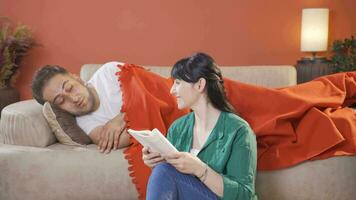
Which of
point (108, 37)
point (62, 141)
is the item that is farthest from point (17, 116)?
point (108, 37)

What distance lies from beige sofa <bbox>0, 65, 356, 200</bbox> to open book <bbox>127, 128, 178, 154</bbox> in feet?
1.91

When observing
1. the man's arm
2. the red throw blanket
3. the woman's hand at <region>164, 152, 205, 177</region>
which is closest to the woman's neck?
the woman's hand at <region>164, 152, 205, 177</region>

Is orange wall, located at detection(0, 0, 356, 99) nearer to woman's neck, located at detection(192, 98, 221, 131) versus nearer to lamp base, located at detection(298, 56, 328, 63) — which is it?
lamp base, located at detection(298, 56, 328, 63)

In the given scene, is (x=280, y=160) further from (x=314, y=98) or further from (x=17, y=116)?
(x=17, y=116)

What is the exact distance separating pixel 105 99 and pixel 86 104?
0.13m

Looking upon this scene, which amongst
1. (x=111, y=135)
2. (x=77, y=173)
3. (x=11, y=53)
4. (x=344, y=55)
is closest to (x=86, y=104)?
(x=111, y=135)

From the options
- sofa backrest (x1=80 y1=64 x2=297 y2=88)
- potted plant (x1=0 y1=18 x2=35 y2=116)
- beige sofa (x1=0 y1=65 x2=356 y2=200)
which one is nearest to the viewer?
beige sofa (x1=0 y1=65 x2=356 y2=200)

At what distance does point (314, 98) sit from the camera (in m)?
2.02

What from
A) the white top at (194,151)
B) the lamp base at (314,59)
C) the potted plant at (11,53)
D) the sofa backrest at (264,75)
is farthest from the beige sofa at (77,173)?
the lamp base at (314,59)

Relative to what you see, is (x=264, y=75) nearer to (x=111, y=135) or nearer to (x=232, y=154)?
(x=111, y=135)

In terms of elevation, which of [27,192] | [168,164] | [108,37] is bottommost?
[27,192]

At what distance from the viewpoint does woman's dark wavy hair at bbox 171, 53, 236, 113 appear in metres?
1.50

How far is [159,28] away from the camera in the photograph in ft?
11.4

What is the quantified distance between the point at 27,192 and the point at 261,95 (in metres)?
1.06
